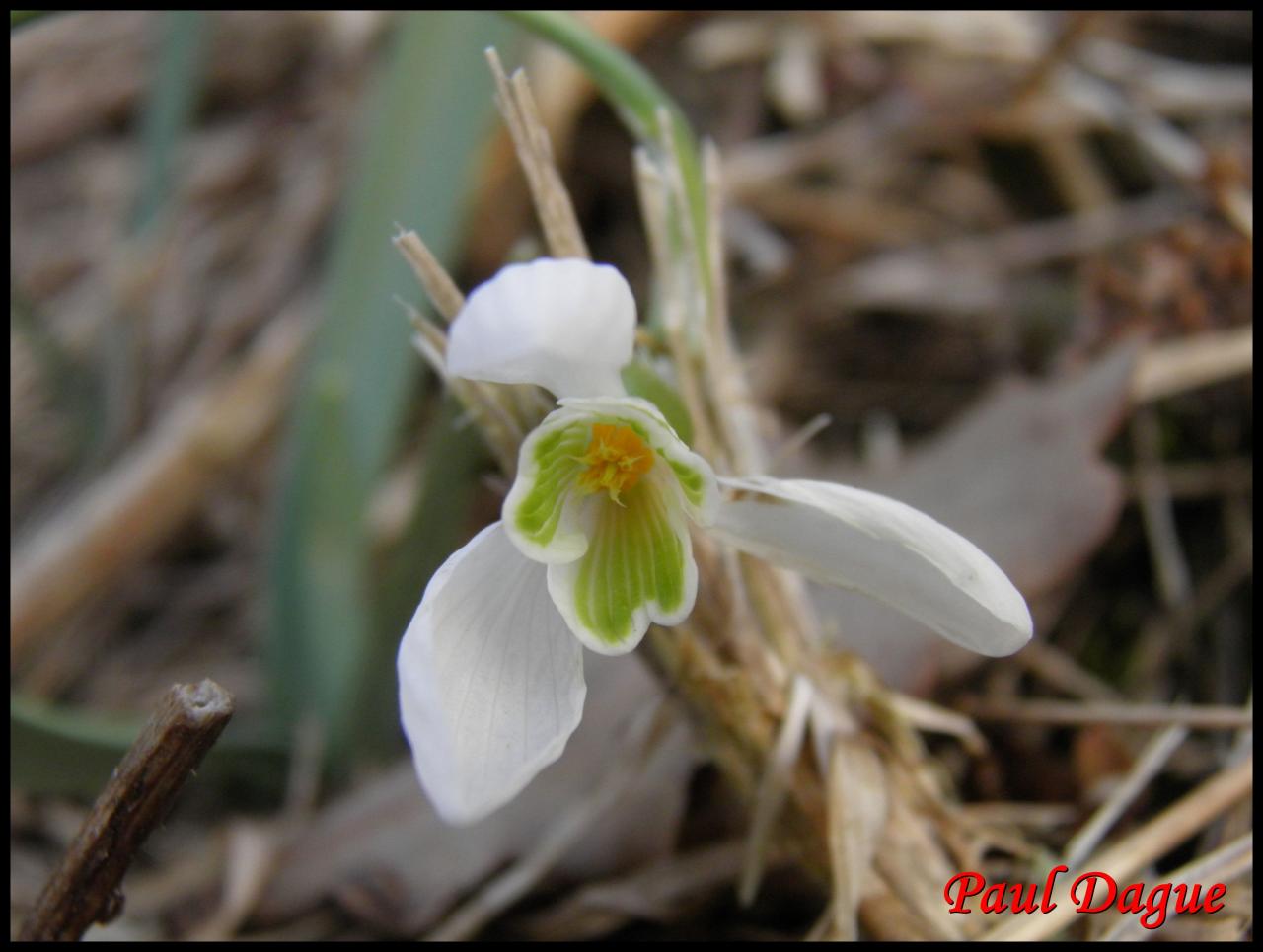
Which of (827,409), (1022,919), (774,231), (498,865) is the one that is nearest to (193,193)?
(774,231)

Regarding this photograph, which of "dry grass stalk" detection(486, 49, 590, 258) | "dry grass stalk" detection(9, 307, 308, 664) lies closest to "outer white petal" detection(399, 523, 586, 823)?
"dry grass stalk" detection(486, 49, 590, 258)

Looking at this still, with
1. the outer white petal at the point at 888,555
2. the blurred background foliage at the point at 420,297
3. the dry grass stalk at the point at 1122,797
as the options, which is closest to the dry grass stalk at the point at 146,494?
the blurred background foliage at the point at 420,297

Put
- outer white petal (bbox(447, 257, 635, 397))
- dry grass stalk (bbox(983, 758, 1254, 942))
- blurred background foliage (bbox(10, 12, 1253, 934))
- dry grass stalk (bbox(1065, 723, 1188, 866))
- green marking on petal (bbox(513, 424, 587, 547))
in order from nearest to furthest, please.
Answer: outer white petal (bbox(447, 257, 635, 397))
green marking on petal (bbox(513, 424, 587, 547))
dry grass stalk (bbox(983, 758, 1254, 942))
dry grass stalk (bbox(1065, 723, 1188, 866))
blurred background foliage (bbox(10, 12, 1253, 934))

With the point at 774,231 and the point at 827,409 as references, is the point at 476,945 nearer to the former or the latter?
the point at 827,409

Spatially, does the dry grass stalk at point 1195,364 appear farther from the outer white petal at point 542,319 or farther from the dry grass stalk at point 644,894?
the outer white petal at point 542,319

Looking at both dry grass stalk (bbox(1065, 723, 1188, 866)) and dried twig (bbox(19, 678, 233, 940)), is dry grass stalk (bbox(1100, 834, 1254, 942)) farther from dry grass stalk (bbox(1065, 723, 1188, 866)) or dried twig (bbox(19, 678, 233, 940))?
dried twig (bbox(19, 678, 233, 940))

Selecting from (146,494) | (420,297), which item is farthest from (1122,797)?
(146,494)

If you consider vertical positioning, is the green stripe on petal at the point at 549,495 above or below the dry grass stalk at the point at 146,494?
above

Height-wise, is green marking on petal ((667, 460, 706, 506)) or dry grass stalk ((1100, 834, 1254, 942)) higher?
green marking on petal ((667, 460, 706, 506))
